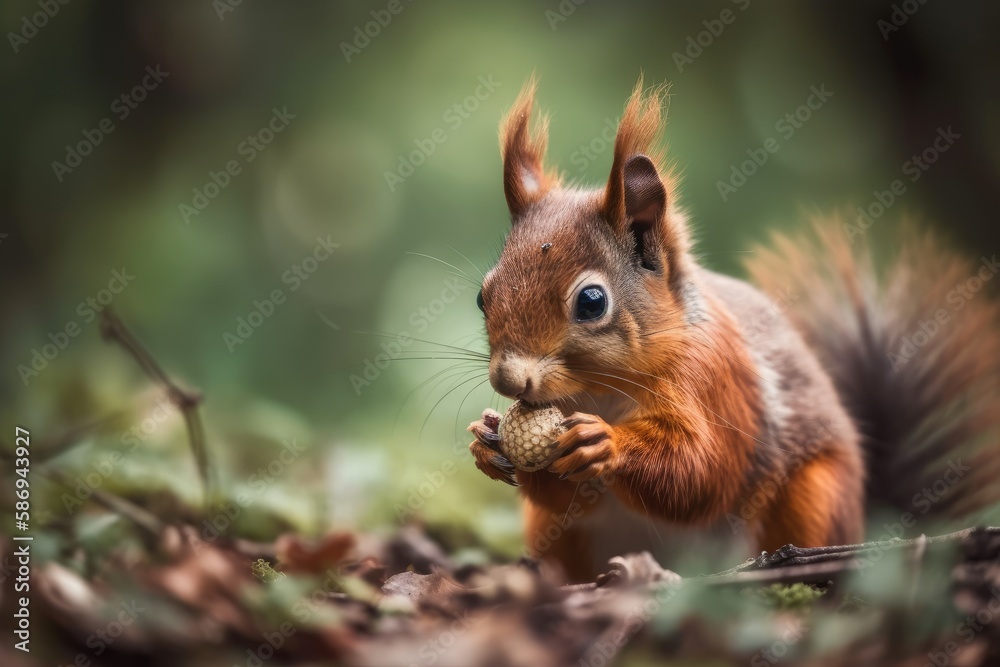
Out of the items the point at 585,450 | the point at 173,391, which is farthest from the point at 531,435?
the point at 173,391

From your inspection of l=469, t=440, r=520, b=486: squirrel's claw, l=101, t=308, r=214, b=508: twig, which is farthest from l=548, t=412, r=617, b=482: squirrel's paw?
l=101, t=308, r=214, b=508: twig

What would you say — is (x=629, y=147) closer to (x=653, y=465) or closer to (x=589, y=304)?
(x=589, y=304)

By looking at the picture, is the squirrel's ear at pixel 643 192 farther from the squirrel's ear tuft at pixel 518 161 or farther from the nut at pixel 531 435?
the nut at pixel 531 435

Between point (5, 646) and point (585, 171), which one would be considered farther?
point (585, 171)

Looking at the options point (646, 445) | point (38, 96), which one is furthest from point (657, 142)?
point (38, 96)

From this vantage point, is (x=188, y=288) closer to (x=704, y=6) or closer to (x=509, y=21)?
(x=509, y=21)
